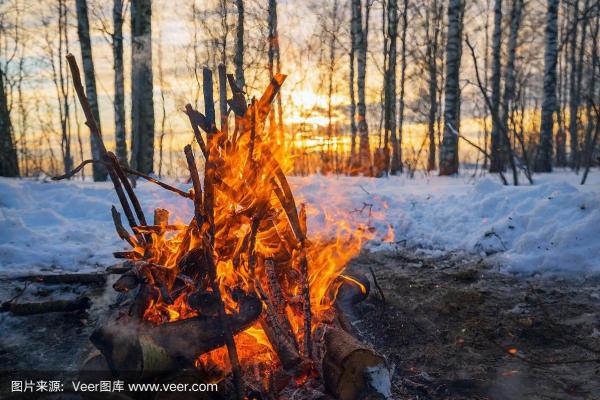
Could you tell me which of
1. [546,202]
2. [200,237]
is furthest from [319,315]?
[546,202]

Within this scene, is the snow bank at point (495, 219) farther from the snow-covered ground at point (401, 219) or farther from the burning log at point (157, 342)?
the burning log at point (157, 342)

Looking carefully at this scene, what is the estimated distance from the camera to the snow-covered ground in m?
5.75

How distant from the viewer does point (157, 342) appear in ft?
8.71

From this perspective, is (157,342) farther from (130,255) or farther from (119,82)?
(119,82)

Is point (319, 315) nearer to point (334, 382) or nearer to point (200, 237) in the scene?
point (334, 382)

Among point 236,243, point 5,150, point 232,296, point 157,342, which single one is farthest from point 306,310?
point 5,150

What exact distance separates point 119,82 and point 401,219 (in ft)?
45.4

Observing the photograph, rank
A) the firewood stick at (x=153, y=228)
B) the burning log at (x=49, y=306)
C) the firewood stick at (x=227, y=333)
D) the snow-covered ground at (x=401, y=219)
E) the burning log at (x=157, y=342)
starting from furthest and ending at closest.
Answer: the snow-covered ground at (x=401, y=219) < the burning log at (x=49, y=306) < the firewood stick at (x=153, y=228) < the firewood stick at (x=227, y=333) < the burning log at (x=157, y=342)

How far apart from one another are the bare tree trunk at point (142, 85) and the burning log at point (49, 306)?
8.69 m

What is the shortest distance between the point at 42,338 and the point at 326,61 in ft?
89.0

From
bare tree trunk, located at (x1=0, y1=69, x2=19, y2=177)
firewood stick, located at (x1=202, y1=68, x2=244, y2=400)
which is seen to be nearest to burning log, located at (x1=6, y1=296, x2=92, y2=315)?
firewood stick, located at (x1=202, y1=68, x2=244, y2=400)

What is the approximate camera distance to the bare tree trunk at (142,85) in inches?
488

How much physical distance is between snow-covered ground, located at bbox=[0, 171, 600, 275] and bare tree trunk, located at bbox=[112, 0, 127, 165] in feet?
24.8

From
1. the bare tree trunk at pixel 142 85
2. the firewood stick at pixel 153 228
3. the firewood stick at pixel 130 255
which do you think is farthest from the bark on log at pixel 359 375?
the bare tree trunk at pixel 142 85
